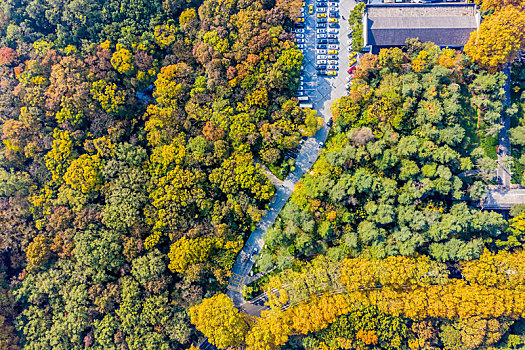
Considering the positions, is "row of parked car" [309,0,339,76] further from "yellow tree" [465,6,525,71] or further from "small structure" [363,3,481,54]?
"yellow tree" [465,6,525,71]

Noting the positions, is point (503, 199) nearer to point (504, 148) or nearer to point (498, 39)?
point (504, 148)

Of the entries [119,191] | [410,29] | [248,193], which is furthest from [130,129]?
[410,29]

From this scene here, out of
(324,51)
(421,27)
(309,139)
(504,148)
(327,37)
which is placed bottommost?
(504,148)

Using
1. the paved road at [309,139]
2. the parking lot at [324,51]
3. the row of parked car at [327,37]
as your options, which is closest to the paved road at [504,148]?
the parking lot at [324,51]

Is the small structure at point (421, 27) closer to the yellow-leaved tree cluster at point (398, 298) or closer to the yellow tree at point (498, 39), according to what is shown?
the yellow tree at point (498, 39)

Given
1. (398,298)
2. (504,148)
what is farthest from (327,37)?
(398,298)

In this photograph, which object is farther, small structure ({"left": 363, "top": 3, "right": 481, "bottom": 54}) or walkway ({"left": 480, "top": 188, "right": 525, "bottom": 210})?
small structure ({"left": 363, "top": 3, "right": 481, "bottom": 54})

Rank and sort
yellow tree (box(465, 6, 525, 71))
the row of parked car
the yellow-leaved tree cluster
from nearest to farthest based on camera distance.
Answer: the yellow-leaved tree cluster
yellow tree (box(465, 6, 525, 71))
the row of parked car

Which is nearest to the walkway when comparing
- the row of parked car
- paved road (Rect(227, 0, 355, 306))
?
paved road (Rect(227, 0, 355, 306))

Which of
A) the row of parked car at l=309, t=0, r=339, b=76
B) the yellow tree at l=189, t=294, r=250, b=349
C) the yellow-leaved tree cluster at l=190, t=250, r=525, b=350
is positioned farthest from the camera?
the row of parked car at l=309, t=0, r=339, b=76
